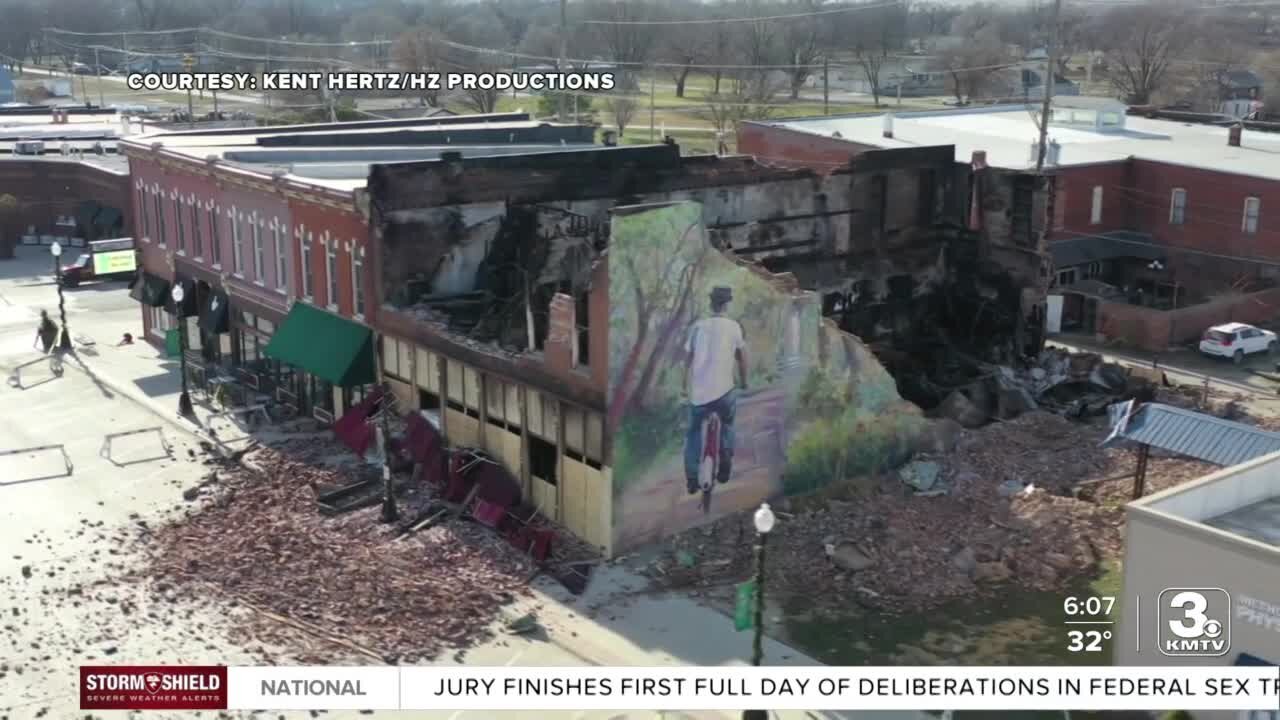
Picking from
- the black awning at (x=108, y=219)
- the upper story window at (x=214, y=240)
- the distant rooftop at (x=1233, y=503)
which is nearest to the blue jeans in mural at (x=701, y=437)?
the distant rooftop at (x=1233, y=503)

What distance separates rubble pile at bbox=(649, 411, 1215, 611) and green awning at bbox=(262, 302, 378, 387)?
34.6ft

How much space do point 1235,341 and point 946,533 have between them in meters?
20.9

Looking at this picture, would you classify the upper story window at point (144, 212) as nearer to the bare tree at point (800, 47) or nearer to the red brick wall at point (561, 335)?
the red brick wall at point (561, 335)

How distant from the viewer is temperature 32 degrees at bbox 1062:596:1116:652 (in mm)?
24628

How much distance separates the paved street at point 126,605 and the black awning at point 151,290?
783 cm

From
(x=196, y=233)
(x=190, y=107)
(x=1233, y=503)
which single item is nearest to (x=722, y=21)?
(x=190, y=107)

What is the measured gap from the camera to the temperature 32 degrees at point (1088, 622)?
24.6m

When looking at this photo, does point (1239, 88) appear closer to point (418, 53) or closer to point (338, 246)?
point (418, 53)

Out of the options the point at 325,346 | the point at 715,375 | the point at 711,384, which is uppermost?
the point at 715,375

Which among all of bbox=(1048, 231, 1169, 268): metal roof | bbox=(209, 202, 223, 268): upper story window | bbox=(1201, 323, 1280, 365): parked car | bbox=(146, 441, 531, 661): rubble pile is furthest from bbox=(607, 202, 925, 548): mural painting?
bbox=(1048, 231, 1169, 268): metal roof

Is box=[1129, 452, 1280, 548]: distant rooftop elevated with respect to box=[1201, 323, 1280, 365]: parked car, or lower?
elevated

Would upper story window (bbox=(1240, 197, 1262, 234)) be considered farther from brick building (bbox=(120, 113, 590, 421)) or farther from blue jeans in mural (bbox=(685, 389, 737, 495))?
blue jeans in mural (bbox=(685, 389, 737, 495))

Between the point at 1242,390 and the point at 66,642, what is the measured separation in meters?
33.3

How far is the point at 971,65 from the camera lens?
468 ft
